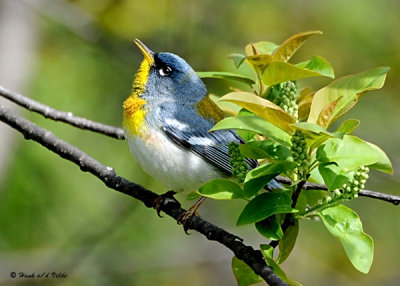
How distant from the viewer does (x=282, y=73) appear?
2182mm

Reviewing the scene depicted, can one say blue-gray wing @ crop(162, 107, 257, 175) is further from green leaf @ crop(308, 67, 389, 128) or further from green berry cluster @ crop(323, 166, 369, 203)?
green berry cluster @ crop(323, 166, 369, 203)

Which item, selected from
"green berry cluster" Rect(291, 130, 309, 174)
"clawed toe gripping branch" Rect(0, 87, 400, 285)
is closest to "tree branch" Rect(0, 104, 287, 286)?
"clawed toe gripping branch" Rect(0, 87, 400, 285)

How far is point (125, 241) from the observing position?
507cm

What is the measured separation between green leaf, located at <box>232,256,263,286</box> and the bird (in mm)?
575

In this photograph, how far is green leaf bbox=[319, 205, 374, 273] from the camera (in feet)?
6.33

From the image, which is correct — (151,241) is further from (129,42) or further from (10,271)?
(129,42)

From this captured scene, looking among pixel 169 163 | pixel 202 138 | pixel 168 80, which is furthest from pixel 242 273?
pixel 168 80

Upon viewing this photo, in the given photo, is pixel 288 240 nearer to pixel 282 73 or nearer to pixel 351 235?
pixel 351 235

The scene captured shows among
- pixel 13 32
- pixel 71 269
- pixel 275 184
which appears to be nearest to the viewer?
pixel 275 184

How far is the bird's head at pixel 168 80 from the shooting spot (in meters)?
3.36

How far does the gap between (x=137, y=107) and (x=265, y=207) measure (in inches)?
53.0

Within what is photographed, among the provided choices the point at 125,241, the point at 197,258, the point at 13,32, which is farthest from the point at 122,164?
the point at 13,32

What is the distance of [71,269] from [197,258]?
3.84 feet

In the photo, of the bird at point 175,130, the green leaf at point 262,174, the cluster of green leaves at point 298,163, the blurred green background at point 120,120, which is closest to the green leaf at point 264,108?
the cluster of green leaves at point 298,163
